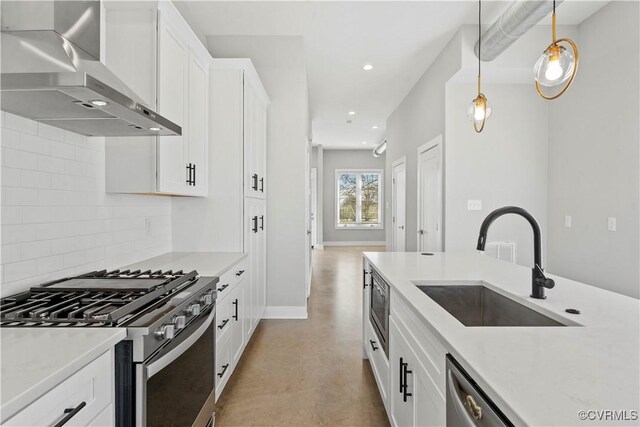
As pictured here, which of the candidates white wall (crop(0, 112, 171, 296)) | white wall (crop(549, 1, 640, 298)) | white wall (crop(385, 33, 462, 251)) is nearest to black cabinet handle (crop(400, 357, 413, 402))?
white wall (crop(0, 112, 171, 296))

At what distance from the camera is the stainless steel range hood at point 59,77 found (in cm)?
118

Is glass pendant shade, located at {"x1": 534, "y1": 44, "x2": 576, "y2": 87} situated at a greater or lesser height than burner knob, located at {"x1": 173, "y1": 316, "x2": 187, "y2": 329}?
greater

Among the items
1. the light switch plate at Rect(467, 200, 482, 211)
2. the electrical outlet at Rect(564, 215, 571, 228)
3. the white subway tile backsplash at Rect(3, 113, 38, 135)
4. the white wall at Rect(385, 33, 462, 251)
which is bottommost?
the electrical outlet at Rect(564, 215, 571, 228)

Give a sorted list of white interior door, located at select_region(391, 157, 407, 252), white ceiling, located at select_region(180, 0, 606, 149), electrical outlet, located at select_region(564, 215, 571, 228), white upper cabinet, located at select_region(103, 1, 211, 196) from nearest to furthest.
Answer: white upper cabinet, located at select_region(103, 1, 211, 196)
white ceiling, located at select_region(180, 0, 606, 149)
electrical outlet, located at select_region(564, 215, 571, 228)
white interior door, located at select_region(391, 157, 407, 252)

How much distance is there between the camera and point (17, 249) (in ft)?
4.94

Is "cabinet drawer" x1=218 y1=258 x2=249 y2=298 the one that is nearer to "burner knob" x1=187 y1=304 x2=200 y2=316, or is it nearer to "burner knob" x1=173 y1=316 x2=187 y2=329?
"burner knob" x1=187 y1=304 x2=200 y2=316

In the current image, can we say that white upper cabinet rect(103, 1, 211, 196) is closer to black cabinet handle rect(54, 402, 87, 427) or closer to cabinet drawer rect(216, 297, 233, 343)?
cabinet drawer rect(216, 297, 233, 343)

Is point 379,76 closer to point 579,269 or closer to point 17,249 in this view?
point 579,269

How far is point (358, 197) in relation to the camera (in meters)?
11.2

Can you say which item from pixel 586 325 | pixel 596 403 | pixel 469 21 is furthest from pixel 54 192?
pixel 469 21

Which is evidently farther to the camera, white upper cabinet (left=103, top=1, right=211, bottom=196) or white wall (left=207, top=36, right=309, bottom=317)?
white wall (left=207, top=36, right=309, bottom=317)

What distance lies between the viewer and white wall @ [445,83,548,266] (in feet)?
12.9

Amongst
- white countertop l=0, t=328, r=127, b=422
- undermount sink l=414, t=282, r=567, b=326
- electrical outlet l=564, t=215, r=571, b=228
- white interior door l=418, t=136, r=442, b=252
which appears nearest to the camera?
white countertop l=0, t=328, r=127, b=422

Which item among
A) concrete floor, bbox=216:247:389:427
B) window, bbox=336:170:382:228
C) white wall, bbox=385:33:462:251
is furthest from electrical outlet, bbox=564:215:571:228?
window, bbox=336:170:382:228
